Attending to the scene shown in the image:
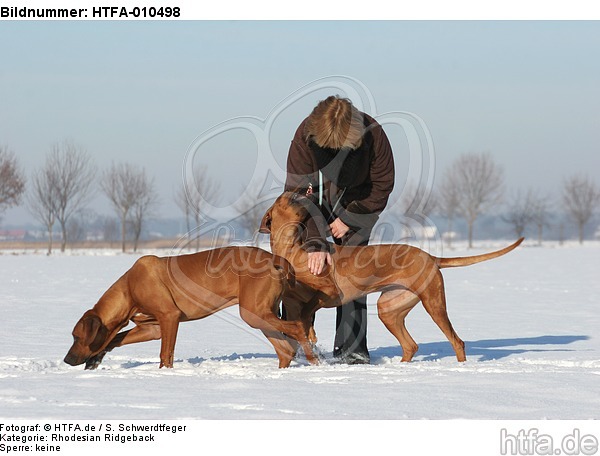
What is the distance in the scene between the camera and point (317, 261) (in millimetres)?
5848

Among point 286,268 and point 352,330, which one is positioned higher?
point 286,268

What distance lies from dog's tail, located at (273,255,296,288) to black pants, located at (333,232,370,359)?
0.62 metres

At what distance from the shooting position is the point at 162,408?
4078 millimetres

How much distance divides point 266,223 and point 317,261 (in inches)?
18.1

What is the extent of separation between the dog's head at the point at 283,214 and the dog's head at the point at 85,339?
52.5 inches

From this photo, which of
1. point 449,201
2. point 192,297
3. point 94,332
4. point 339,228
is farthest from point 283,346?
point 449,201

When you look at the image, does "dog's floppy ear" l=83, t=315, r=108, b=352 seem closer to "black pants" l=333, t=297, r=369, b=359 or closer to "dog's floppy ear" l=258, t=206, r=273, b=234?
"dog's floppy ear" l=258, t=206, r=273, b=234

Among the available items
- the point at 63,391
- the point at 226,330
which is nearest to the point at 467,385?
the point at 63,391

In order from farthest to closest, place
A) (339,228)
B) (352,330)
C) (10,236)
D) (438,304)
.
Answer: (10,236) < (352,330) < (339,228) < (438,304)

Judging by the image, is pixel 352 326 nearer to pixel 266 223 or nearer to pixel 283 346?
pixel 283 346

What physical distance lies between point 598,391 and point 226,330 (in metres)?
5.50

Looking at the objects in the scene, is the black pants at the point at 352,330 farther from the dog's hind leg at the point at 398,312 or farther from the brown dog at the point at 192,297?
the brown dog at the point at 192,297

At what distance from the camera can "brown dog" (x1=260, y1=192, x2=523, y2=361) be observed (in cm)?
589
